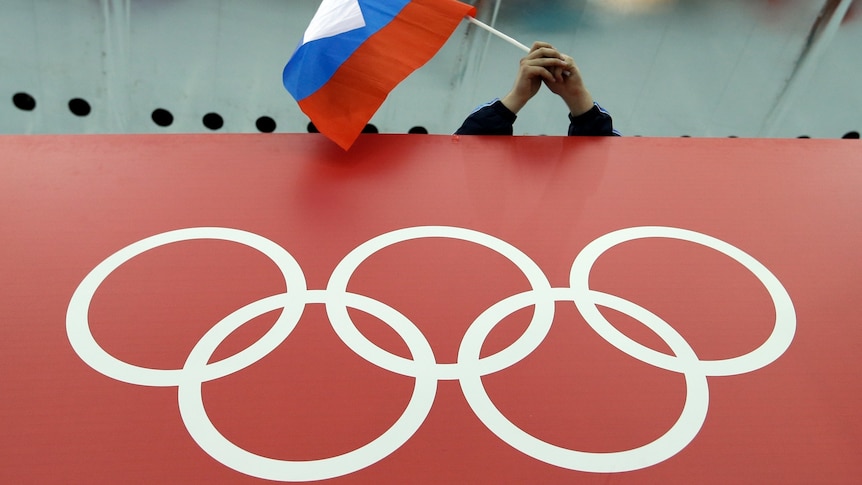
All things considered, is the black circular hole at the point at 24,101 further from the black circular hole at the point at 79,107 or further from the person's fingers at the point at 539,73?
the person's fingers at the point at 539,73

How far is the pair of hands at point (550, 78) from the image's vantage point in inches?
89.2

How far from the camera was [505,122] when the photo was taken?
7.64 ft

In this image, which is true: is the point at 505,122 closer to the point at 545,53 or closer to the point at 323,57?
the point at 545,53

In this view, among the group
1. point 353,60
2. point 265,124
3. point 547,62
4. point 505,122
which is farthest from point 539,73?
point 265,124

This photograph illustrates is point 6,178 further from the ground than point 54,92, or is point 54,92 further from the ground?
point 6,178

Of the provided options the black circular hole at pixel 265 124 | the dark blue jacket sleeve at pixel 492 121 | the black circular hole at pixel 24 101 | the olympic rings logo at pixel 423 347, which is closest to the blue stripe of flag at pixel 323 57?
the dark blue jacket sleeve at pixel 492 121

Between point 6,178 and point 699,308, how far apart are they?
6.28 ft

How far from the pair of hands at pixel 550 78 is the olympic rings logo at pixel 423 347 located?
0.56 meters

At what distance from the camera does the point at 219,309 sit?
5.71 feet

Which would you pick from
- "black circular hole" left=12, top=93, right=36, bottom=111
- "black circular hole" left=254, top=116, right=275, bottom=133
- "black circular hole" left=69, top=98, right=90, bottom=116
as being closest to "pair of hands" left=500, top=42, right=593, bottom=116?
"black circular hole" left=254, top=116, right=275, bottom=133

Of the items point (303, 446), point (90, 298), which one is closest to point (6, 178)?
point (90, 298)

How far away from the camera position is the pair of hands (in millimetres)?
2266

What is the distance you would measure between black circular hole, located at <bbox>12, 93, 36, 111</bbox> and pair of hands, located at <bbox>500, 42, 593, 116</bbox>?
2487mm

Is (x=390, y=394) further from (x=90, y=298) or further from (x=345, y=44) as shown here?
(x=345, y=44)
